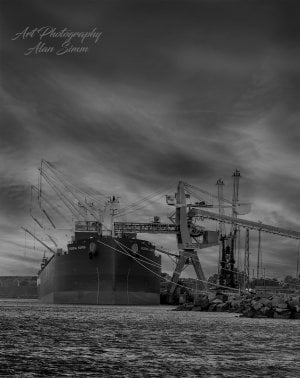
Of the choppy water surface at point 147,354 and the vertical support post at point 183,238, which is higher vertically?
the vertical support post at point 183,238

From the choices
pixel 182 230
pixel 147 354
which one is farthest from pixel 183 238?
pixel 147 354

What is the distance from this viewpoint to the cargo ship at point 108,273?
115 m

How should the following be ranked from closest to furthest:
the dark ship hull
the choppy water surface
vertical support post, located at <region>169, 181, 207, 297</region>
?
the choppy water surface
the dark ship hull
vertical support post, located at <region>169, 181, 207, 297</region>

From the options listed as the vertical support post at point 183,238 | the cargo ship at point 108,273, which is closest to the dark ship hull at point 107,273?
the cargo ship at point 108,273

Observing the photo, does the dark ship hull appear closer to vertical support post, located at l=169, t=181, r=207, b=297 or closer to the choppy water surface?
vertical support post, located at l=169, t=181, r=207, b=297

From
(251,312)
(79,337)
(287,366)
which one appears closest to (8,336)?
(79,337)

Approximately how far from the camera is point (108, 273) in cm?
11519

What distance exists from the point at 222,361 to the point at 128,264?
90.5m

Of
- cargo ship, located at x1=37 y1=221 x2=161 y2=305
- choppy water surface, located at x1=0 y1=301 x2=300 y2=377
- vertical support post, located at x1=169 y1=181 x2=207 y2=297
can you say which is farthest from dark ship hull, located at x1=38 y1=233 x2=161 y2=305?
choppy water surface, located at x1=0 y1=301 x2=300 y2=377

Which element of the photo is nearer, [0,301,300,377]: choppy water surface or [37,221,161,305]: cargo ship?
[0,301,300,377]: choppy water surface

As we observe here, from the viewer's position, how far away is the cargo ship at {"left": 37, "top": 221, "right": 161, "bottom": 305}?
115m

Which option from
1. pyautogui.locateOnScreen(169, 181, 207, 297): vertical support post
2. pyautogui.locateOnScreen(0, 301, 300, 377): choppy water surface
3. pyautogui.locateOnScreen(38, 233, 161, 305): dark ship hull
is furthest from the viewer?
pyautogui.locateOnScreen(169, 181, 207, 297): vertical support post

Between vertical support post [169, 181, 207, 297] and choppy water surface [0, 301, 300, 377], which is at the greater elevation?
vertical support post [169, 181, 207, 297]

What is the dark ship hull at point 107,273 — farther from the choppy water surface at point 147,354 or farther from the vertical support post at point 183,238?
the choppy water surface at point 147,354
